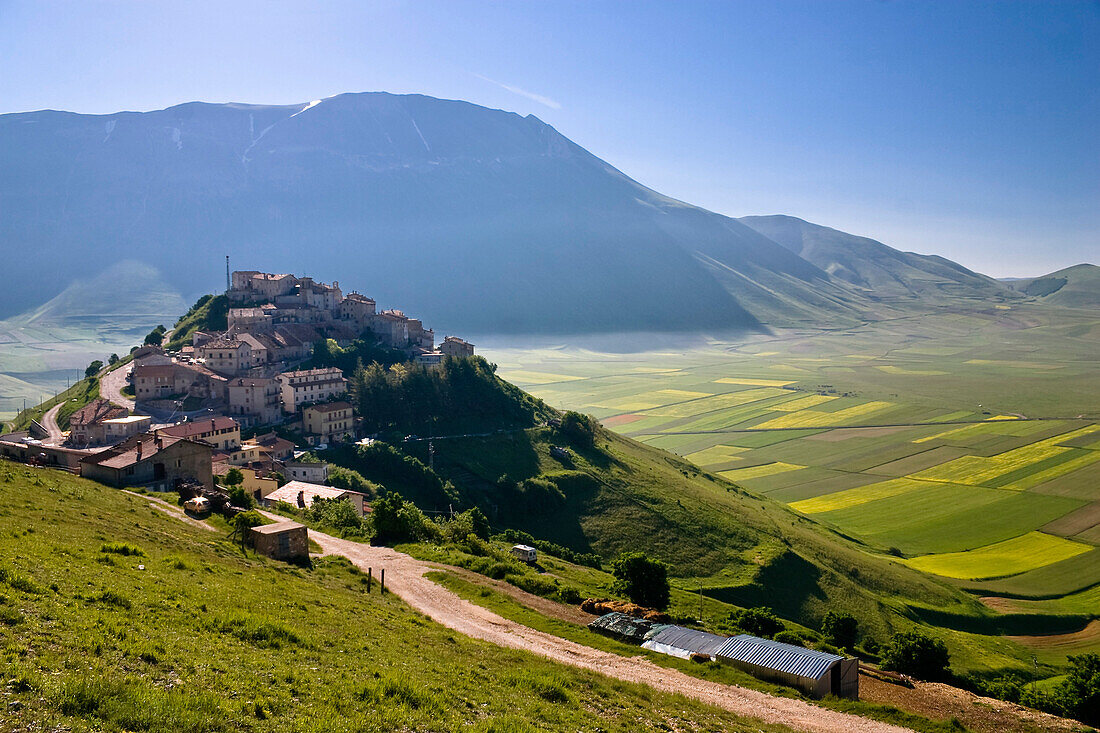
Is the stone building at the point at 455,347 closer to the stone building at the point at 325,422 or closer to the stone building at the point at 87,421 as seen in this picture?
the stone building at the point at 325,422

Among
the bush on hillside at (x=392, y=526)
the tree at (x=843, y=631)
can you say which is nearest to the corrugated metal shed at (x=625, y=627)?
the bush on hillside at (x=392, y=526)

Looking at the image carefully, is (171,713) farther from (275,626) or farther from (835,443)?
(835,443)

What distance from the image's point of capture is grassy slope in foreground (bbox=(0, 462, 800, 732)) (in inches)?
590

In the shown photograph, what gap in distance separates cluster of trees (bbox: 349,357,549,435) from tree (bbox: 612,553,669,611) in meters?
56.7

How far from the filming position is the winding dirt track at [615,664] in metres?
28.3

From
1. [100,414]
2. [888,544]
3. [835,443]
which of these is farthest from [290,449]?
[835,443]

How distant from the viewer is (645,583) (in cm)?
4762

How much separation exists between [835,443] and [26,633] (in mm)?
170460

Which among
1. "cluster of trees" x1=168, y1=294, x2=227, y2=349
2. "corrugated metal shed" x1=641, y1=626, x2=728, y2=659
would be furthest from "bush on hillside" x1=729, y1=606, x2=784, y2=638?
"cluster of trees" x1=168, y1=294, x2=227, y2=349

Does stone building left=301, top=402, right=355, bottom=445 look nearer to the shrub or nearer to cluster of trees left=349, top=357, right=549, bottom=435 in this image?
cluster of trees left=349, top=357, right=549, bottom=435

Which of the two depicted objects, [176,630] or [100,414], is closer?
[176,630]

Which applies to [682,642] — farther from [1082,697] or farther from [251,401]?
[251,401]

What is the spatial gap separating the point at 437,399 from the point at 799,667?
79563 mm

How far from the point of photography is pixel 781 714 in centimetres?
2852
